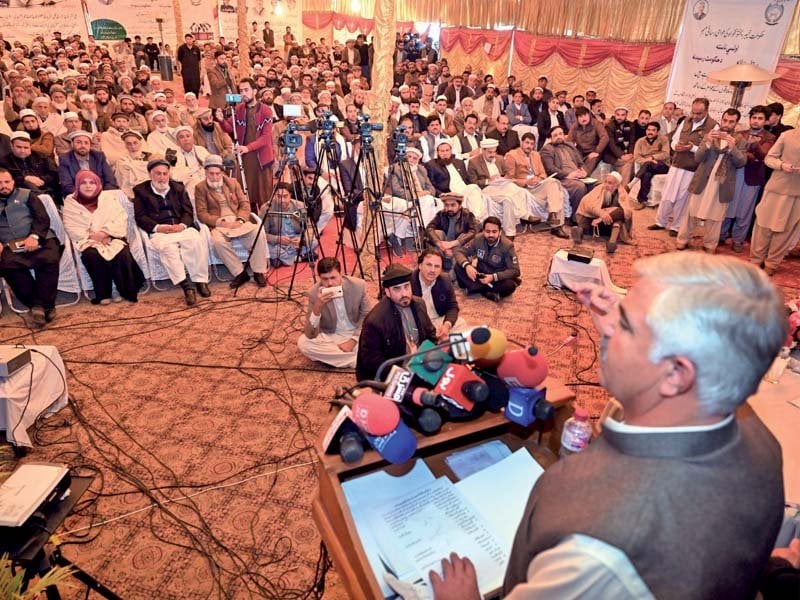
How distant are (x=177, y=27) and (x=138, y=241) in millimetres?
16797

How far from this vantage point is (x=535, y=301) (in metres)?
5.36

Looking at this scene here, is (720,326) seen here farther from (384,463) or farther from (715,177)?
(715,177)

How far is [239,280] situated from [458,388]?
442 cm

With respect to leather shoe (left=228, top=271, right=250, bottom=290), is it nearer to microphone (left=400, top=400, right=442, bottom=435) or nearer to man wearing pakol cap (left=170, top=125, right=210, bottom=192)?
man wearing pakol cap (left=170, top=125, right=210, bottom=192)

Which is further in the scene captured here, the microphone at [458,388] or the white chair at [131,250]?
the white chair at [131,250]

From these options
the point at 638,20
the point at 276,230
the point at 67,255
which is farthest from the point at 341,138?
the point at 638,20

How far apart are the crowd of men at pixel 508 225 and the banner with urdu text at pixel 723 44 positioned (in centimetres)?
161

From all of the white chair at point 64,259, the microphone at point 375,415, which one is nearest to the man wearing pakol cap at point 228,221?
the white chair at point 64,259

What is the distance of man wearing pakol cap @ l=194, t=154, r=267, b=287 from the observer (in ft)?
17.5

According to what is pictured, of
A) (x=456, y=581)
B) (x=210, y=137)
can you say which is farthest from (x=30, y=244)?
(x=456, y=581)

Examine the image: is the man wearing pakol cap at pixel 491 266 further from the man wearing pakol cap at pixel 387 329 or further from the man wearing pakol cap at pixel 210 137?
the man wearing pakol cap at pixel 210 137

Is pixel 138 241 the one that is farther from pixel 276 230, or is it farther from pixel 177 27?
pixel 177 27

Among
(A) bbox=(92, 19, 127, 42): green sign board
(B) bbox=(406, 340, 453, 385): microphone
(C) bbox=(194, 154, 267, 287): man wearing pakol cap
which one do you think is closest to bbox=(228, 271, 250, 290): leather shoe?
(C) bbox=(194, 154, 267, 287): man wearing pakol cap

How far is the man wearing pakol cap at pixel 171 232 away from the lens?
5.02m
